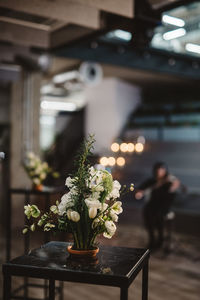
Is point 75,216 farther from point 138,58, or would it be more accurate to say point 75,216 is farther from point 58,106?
point 58,106

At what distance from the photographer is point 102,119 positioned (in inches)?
481

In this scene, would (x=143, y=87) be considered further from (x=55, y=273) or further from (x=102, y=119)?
(x=55, y=273)

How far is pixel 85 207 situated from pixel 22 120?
17.6 feet

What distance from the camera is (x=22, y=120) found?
7.28 meters

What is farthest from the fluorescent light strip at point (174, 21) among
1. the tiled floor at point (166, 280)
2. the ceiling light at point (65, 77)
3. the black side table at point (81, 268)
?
the black side table at point (81, 268)

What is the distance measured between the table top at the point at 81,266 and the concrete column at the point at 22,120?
5.02m

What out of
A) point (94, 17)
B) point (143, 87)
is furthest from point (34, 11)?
point (143, 87)

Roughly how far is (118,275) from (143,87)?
452 inches

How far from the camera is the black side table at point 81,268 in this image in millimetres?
1960

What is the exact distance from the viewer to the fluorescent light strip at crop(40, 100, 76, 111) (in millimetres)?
13426

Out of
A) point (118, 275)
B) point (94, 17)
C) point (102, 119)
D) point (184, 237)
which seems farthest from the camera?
point (102, 119)

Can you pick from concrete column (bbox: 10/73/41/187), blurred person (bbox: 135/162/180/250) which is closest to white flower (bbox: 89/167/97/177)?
blurred person (bbox: 135/162/180/250)

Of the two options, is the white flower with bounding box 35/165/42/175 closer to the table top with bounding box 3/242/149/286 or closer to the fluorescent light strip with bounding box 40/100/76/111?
the table top with bounding box 3/242/149/286

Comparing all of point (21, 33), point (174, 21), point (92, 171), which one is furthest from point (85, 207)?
point (174, 21)
